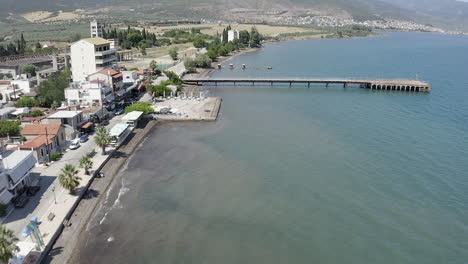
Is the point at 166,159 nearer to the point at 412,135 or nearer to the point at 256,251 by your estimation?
the point at 256,251

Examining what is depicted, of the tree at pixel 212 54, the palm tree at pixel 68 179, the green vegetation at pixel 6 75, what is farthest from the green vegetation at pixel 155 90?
the tree at pixel 212 54

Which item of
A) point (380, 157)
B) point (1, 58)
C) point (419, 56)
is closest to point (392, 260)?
point (380, 157)

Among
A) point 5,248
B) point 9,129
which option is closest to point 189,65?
point 9,129

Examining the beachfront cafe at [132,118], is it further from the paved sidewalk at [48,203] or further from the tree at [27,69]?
the tree at [27,69]

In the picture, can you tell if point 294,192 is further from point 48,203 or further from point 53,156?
point 53,156

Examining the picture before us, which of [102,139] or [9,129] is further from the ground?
[9,129]
